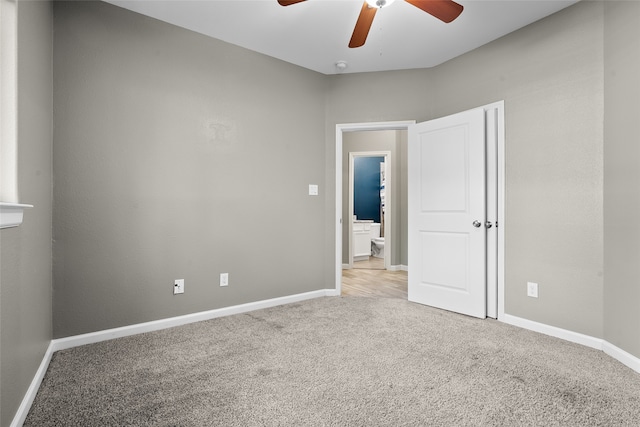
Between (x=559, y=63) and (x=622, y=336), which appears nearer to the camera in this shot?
(x=622, y=336)

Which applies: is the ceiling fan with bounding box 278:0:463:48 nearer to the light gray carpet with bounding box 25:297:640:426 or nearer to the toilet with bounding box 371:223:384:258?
the light gray carpet with bounding box 25:297:640:426

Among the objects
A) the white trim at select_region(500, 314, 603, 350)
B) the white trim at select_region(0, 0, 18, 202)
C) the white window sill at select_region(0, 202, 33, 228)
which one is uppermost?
the white trim at select_region(0, 0, 18, 202)

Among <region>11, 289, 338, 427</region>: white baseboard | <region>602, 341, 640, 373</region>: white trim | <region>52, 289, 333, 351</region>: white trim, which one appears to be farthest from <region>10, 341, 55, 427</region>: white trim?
<region>602, 341, 640, 373</region>: white trim

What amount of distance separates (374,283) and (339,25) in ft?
10.5

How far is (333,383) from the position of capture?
6.21 feet

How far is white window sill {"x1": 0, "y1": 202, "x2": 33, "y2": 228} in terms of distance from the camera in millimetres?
1227

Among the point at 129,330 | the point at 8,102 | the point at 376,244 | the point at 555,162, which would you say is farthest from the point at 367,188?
the point at 8,102

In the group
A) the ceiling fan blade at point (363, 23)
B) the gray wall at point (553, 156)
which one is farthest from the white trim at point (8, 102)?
the gray wall at point (553, 156)

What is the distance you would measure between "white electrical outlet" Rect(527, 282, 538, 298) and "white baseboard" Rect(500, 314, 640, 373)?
0.22 m

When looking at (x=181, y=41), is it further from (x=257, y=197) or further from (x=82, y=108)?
(x=257, y=197)

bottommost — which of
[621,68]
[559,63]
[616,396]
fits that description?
[616,396]

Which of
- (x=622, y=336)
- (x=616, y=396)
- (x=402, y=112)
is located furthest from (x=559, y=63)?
(x=616, y=396)

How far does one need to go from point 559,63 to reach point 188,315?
3677 mm

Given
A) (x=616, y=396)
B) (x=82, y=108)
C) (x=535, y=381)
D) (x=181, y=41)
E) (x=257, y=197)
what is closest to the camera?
(x=616, y=396)
